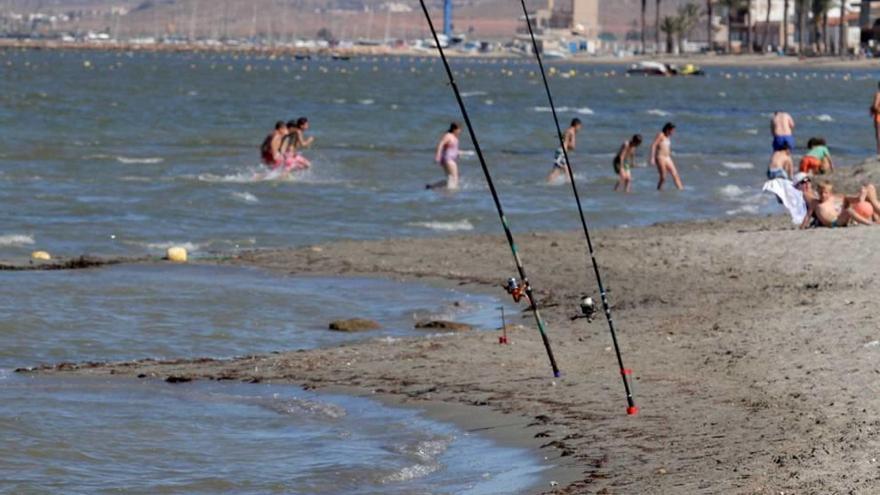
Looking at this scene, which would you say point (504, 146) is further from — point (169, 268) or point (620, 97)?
point (620, 97)

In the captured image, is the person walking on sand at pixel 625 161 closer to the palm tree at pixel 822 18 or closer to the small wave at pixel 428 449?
the small wave at pixel 428 449

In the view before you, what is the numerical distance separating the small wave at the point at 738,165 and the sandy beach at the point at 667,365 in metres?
17.2

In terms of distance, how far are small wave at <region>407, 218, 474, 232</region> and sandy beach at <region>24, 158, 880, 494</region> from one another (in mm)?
3821

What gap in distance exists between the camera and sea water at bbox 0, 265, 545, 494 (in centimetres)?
1019

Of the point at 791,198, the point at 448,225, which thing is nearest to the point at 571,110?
the point at 448,225

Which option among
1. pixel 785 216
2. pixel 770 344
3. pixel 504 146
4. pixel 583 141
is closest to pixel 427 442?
pixel 770 344

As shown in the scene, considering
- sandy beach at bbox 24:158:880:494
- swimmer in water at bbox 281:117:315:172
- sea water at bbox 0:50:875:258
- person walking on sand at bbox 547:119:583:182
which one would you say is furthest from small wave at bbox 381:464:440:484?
person walking on sand at bbox 547:119:583:182

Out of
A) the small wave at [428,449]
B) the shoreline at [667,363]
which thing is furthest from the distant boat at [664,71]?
the small wave at [428,449]

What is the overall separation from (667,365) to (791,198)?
314 inches

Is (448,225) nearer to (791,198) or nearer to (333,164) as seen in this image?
(791,198)

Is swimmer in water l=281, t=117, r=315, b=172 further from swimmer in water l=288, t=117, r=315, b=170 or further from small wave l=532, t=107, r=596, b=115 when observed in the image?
small wave l=532, t=107, r=596, b=115

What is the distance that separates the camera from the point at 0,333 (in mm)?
14836

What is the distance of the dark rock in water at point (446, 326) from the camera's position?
1509 centimetres

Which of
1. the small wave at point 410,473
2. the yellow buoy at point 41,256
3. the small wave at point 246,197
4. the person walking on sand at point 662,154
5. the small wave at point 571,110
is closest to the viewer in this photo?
the small wave at point 410,473
